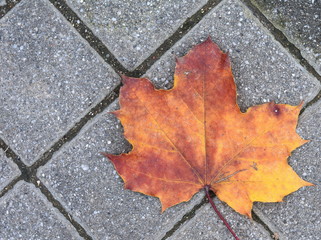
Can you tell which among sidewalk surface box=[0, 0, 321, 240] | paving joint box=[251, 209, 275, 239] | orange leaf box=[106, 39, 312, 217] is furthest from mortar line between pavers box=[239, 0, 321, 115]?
paving joint box=[251, 209, 275, 239]

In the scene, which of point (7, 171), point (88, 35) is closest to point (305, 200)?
point (88, 35)

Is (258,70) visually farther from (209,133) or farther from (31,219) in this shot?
(31,219)

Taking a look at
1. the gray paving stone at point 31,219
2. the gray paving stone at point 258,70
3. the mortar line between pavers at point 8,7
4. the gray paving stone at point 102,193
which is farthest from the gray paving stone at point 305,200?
the mortar line between pavers at point 8,7

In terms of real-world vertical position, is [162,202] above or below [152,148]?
below

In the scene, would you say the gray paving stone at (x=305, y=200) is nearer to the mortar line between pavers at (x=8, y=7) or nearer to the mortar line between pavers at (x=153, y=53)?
the mortar line between pavers at (x=153, y=53)

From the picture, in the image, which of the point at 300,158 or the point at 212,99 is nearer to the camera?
the point at 212,99

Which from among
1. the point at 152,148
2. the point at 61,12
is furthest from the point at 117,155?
the point at 61,12

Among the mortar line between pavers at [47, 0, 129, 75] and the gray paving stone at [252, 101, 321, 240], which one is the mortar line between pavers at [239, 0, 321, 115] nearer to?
the gray paving stone at [252, 101, 321, 240]

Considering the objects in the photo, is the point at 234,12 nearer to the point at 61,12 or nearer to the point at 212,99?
the point at 212,99
